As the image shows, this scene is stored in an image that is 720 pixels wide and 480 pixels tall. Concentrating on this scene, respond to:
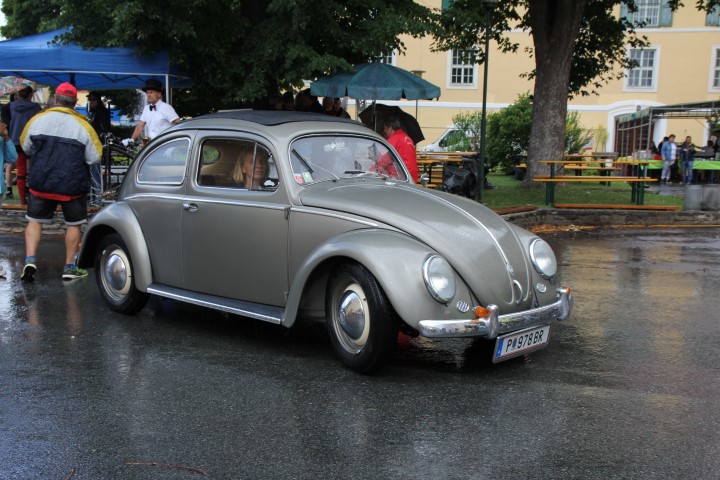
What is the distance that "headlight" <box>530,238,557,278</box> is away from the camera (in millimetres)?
5621

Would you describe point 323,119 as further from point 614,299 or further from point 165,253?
point 614,299

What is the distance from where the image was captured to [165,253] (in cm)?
654

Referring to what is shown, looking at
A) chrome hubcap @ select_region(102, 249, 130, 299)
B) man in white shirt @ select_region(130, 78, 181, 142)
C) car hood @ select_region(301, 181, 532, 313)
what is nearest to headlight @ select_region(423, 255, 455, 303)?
car hood @ select_region(301, 181, 532, 313)

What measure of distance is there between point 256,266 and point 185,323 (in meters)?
1.27

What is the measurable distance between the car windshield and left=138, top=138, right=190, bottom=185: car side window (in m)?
1.14

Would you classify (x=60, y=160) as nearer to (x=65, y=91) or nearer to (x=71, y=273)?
(x=65, y=91)

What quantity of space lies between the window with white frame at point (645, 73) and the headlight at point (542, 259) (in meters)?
34.9

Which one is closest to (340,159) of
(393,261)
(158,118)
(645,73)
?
(393,261)

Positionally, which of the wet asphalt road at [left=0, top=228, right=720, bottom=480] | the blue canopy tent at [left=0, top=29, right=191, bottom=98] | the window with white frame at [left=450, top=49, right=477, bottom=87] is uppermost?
the window with white frame at [left=450, top=49, right=477, bottom=87]

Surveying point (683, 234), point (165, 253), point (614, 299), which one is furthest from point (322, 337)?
point (683, 234)

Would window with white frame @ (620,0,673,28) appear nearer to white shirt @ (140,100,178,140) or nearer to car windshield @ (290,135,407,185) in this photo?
white shirt @ (140,100,178,140)

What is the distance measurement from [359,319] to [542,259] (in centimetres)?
147

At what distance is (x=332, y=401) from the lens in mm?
4801

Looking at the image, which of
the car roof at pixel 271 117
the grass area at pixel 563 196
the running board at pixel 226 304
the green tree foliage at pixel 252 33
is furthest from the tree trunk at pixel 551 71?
the running board at pixel 226 304
